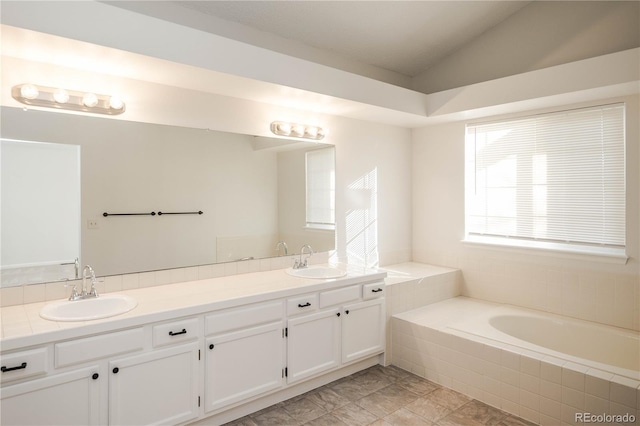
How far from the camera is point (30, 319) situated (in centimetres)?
200

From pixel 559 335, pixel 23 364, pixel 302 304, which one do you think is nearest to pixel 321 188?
pixel 302 304

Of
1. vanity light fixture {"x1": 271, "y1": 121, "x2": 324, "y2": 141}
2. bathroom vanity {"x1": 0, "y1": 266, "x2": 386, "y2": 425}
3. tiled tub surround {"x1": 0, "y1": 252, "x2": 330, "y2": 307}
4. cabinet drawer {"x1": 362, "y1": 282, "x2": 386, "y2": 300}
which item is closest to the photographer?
bathroom vanity {"x1": 0, "y1": 266, "x2": 386, "y2": 425}

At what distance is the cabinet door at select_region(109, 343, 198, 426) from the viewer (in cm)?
204

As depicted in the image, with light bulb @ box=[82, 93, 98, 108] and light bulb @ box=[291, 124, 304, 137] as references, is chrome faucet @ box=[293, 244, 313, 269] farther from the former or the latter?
light bulb @ box=[82, 93, 98, 108]

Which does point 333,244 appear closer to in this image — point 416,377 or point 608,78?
point 416,377

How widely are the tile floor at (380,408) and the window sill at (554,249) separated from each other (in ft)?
5.02

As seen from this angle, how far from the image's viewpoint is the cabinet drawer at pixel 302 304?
2.73 meters

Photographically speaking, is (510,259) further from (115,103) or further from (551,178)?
(115,103)

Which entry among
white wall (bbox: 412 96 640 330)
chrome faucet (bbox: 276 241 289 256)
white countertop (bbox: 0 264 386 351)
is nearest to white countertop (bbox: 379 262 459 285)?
white wall (bbox: 412 96 640 330)

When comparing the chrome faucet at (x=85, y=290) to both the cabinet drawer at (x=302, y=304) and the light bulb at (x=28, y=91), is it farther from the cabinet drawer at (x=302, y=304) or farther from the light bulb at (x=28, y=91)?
the cabinet drawer at (x=302, y=304)

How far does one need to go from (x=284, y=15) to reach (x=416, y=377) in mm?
3129

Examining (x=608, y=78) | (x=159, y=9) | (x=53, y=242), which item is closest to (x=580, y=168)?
(x=608, y=78)

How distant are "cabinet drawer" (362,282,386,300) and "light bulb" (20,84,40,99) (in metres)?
2.56

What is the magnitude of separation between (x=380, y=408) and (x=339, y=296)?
0.83m
